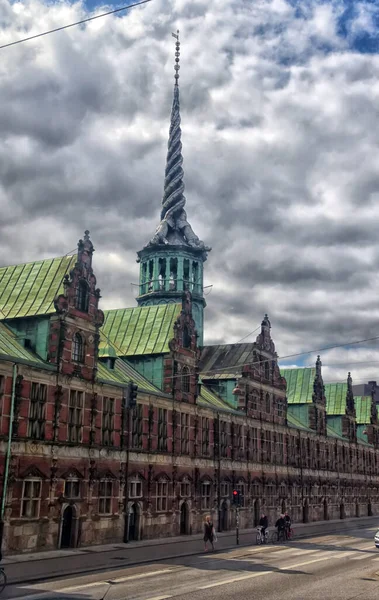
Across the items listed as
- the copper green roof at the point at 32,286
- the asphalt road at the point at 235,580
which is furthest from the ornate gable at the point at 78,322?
the asphalt road at the point at 235,580

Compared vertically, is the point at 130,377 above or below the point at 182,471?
above

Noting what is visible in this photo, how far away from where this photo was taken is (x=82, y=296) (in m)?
43.2

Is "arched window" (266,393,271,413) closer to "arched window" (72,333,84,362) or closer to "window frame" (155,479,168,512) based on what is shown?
"window frame" (155,479,168,512)

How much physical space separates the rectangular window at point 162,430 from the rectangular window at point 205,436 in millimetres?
6289

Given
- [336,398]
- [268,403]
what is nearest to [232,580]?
[268,403]

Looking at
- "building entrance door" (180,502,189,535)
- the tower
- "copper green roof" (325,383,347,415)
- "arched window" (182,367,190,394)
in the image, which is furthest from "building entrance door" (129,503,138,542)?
"copper green roof" (325,383,347,415)

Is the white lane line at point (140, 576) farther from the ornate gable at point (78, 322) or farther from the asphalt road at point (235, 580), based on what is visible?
the ornate gable at point (78, 322)

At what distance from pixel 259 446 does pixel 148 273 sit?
28.0 m

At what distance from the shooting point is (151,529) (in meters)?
47.0

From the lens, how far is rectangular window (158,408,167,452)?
49.3 m

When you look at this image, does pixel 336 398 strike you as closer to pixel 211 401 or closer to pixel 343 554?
pixel 211 401

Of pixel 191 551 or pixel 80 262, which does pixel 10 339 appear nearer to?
pixel 80 262

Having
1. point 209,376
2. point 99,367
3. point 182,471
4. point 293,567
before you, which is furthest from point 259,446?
point 293,567

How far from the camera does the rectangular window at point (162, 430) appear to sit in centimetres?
4929
